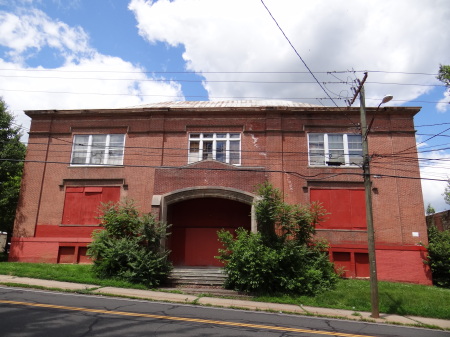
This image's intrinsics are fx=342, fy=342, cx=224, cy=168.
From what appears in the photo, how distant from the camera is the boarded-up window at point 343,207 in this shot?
18531 mm

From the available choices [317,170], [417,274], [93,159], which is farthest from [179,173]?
[417,274]

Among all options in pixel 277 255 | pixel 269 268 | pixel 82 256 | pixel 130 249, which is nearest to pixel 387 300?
pixel 277 255

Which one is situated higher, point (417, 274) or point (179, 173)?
point (179, 173)

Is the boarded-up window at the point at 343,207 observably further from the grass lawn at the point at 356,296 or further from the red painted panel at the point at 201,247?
the red painted panel at the point at 201,247

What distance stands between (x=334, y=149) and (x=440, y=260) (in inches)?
302

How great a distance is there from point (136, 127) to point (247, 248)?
10.8 meters

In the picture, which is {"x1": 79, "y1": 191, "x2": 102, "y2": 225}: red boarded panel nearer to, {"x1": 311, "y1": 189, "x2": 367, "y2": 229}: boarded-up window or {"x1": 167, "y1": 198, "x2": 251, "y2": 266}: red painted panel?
{"x1": 167, "y1": 198, "x2": 251, "y2": 266}: red painted panel

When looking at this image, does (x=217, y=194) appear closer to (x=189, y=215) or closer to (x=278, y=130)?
(x=189, y=215)

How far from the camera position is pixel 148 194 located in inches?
760

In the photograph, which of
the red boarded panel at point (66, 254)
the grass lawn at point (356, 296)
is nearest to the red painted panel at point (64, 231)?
the red boarded panel at point (66, 254)

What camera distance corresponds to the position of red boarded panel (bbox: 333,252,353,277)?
1772cm

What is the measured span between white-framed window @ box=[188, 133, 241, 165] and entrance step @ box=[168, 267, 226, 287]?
6.42 m

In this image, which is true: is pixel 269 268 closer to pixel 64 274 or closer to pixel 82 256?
pixel 64 274

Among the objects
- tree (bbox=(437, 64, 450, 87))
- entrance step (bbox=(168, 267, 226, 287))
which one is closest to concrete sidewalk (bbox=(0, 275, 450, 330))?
entrance step (bbox=(168, 267, 226, 287))
